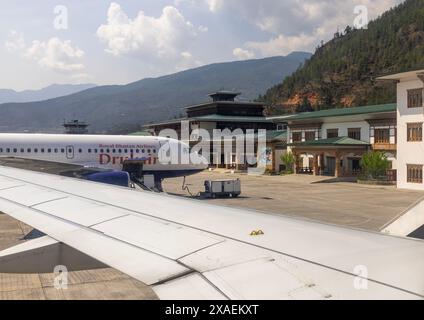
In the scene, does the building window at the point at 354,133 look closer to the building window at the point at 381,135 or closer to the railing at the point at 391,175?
the building window at the point at 381,135

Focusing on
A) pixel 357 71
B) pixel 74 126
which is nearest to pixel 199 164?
pixel 357 71

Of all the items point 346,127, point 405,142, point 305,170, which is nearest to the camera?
point 405,142

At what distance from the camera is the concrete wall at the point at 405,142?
3678 centimetres

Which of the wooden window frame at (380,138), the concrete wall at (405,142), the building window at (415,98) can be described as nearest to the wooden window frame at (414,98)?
the building window at (415,98)

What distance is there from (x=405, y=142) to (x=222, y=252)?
126ft

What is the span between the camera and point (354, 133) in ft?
162

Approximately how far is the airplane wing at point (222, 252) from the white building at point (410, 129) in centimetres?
3513

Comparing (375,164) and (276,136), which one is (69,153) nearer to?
(375,164)

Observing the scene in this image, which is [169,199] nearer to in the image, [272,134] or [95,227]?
[95,227]

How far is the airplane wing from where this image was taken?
2768 mm
